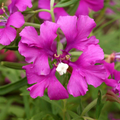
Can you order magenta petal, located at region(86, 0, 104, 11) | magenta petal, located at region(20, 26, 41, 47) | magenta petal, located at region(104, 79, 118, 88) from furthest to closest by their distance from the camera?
magenta petal, located at region(86, 0, 104, 11), magenta petal, located at region(104, 79, 118, 88), magenta petal, located at region(20, 26, 41, 47)

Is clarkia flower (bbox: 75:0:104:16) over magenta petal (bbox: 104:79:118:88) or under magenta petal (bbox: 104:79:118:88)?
over

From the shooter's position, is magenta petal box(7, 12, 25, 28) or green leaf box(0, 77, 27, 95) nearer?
magenta petal box(7, 12, 25, 28)

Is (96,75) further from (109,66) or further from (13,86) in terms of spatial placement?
(13,86)

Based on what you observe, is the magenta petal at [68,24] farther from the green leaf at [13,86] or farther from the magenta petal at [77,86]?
the green leaf at [13,86]

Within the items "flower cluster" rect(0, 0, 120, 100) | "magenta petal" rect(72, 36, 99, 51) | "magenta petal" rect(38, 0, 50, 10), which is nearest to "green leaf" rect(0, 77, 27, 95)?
"flower cluster" rect(0, 0, 120, 100)

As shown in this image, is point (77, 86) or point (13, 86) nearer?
point (77, 86)

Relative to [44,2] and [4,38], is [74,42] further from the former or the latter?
[44,2]

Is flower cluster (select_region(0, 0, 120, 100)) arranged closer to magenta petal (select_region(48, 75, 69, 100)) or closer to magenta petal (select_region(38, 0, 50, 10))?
magenta petal (select_region(48, 75, 69, 100))

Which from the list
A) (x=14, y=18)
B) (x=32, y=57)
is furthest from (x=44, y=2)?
(x=32, y=57)

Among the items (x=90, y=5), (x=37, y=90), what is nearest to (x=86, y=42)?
(x=37, y=90)
